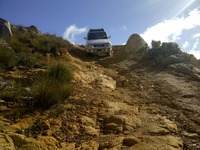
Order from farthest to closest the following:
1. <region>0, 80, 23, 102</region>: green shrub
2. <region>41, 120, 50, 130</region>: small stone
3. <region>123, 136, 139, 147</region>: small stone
Answer: <region>0, 80, 23, 102</region>: green shrub, <region>41, 120, 50, 130</region>: small stone, <region>123, 136, 139, 147</region>: small stone

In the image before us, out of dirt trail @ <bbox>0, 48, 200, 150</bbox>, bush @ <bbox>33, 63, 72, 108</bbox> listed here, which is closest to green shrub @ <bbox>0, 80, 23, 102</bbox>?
bush @ <bbox>33, 63, 72, 108</bbox>

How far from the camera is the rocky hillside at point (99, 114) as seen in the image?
15.2ft

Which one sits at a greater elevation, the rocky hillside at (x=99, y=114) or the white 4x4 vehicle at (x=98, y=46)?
the white 4x4 vehicle at (x=98, y=46)

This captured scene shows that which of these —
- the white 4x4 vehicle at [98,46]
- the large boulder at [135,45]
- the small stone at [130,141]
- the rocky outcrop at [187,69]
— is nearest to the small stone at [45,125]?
the small stone at [130,141]

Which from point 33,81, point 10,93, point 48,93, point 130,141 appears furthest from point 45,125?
point 33,81

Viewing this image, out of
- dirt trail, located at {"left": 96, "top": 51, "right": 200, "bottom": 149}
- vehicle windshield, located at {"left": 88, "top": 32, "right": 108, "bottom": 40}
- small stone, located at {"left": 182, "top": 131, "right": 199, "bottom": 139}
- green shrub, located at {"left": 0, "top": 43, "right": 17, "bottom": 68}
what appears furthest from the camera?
vehicle windshield, located at {"left": 88, "top": 32, "right": 108, "bottom": 40}

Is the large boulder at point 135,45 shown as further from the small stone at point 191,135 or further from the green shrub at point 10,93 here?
the green shrub at point 10,93

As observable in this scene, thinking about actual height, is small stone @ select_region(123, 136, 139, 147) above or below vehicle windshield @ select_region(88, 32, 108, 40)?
below

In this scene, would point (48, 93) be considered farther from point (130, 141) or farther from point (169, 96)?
point (169, 96)

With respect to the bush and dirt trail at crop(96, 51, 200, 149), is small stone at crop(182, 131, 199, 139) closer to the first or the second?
dirt trail at crop(96, 51, 200, 149)

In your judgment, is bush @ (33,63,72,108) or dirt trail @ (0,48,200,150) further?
bush @ (33,63,72,108)

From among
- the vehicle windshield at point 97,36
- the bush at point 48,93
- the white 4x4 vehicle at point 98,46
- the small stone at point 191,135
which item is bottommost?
the small stone at point 191,135

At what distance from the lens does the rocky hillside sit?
462 centimetres

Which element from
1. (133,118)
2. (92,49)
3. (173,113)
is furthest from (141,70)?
(133,118)
